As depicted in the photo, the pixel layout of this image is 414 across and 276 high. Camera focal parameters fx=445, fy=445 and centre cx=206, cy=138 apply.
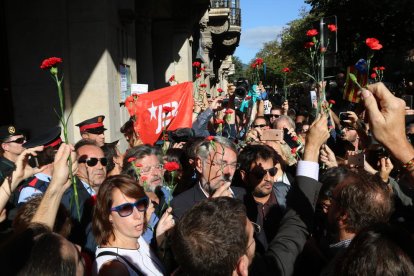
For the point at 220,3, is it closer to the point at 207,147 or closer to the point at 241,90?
the point at 241,90

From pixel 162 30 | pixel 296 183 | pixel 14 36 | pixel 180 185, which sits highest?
pixel 162 30

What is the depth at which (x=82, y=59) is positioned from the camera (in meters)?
6.74

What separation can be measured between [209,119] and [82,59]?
2153 mm

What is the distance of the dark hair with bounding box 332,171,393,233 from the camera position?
2.16m

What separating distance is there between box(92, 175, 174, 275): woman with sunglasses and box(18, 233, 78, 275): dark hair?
600 mm

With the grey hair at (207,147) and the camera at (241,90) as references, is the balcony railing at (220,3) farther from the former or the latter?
the grey hair at (207,147)

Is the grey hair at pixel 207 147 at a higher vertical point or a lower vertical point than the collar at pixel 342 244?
higher

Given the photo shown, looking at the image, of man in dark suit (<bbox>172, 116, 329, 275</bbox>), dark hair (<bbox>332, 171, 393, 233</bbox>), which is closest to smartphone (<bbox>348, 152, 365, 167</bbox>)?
dark hair (<bbox>332, 171, 393, 233</bbox>)

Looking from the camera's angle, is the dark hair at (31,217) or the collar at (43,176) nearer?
the dark hair at (31,217)

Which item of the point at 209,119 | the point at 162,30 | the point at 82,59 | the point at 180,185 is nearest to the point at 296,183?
the point at 180,185

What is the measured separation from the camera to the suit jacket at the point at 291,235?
2020mm

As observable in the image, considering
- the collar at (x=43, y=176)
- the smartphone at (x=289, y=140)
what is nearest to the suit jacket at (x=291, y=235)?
the collar at (x=43, y=176)

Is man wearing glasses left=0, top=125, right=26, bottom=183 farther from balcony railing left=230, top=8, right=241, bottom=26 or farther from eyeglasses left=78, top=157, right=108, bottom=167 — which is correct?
balcony railing left=230, top=8, right=241, bottom=26

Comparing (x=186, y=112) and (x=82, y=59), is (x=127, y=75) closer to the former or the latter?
(x=82, y=59)
